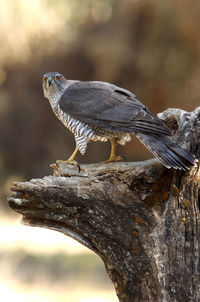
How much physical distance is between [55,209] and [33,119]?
6103 mm

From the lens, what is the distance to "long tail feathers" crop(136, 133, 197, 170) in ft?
8.75

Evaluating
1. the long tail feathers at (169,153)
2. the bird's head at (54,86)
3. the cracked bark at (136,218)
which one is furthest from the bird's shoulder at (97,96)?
the cracked bark at (136,218)

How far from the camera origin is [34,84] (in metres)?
8.81

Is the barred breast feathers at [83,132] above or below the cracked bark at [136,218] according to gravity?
above

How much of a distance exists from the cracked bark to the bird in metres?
0.14

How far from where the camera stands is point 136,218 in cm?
279

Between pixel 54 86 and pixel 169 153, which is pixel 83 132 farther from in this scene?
pixel 169 153

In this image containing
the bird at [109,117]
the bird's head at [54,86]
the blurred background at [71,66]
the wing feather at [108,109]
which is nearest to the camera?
the bird at [109,117]

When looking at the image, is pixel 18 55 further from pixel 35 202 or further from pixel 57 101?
pixel 35 202

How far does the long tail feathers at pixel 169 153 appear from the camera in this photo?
2.67 m

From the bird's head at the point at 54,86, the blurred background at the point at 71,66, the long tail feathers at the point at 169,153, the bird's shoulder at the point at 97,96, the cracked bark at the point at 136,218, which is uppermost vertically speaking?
the blurred background at the point at 71,66

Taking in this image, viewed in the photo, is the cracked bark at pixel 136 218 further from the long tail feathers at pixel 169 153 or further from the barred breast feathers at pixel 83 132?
the barred breast feathers at pixel 83 132

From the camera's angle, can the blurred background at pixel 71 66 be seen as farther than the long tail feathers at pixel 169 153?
Yes

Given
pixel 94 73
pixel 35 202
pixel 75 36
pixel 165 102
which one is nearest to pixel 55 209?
pixel 35 202
